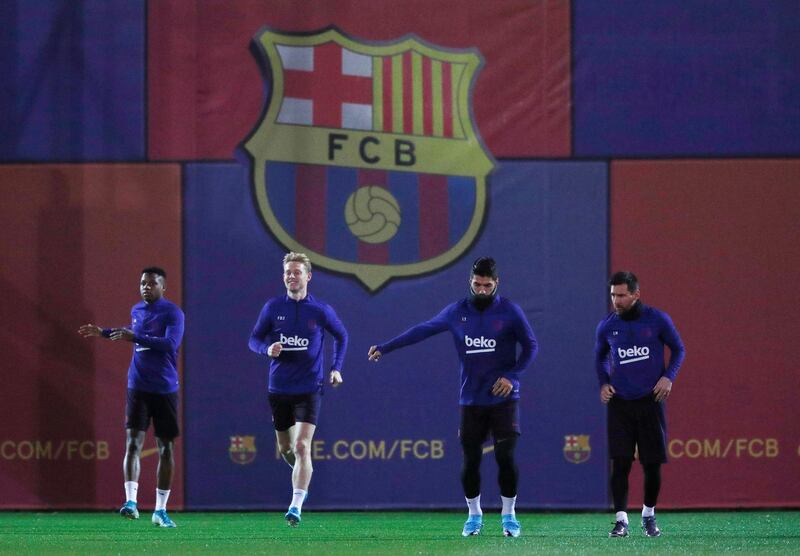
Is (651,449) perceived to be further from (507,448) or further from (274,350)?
(274,350)

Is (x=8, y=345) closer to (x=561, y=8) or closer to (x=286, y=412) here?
(x=286, y=412)

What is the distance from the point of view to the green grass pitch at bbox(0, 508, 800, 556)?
6.89 meters

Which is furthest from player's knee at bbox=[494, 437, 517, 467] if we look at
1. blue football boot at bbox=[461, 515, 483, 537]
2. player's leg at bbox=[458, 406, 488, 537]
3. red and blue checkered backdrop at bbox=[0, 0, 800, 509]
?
red and blue checkered backdrop at bbox=[0, 0, 800, 509]

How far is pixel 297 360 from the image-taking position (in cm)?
816

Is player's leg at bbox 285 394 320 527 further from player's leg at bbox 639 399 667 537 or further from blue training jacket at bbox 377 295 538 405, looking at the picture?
player's leg at bbox 639 399 667 537

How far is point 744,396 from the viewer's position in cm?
963

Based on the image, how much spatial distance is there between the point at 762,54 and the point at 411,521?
13.9ft

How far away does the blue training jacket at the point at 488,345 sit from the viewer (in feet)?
24.7

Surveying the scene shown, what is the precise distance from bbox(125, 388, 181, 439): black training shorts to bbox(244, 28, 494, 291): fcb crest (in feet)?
5.54

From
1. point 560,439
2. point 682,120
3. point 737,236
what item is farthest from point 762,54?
point 560,439

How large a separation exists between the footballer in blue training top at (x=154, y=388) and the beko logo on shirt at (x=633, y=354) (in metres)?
2.84

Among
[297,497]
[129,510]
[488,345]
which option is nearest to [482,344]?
[488,345]

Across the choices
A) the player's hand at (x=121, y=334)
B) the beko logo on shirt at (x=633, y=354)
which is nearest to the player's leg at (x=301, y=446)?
the player's hand at (x=121, y=334)

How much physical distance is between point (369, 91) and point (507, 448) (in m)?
3.34
